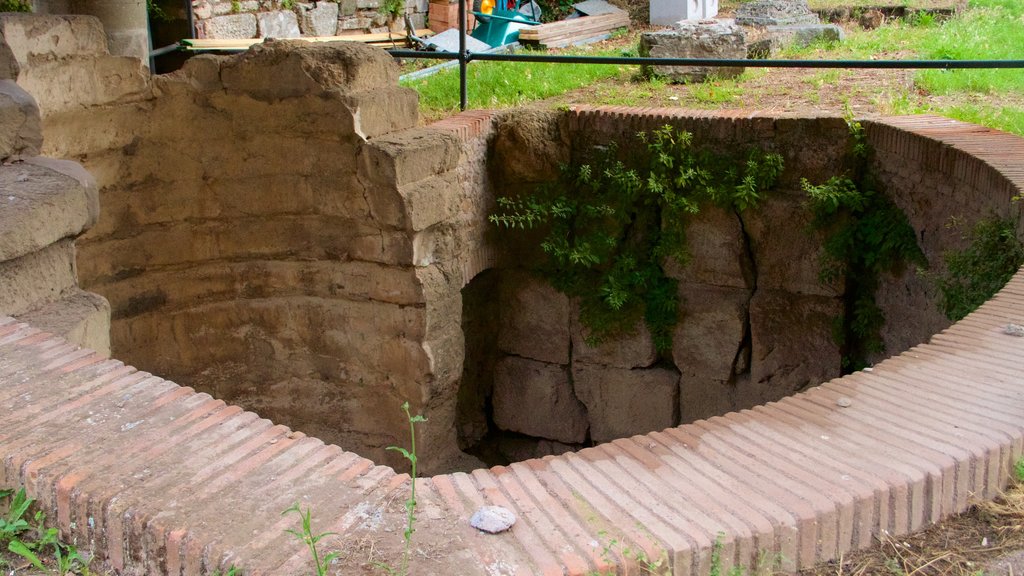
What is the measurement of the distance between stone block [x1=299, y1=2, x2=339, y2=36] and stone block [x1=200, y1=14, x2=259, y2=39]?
688 mm

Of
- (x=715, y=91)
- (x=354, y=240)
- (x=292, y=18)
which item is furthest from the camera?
(x=292, y=18)

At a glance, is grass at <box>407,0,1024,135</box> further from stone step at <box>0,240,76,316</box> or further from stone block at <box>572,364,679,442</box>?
stone step at <box>0,240,76,316</box>

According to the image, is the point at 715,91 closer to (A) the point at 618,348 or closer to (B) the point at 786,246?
(B) the point at 786,246

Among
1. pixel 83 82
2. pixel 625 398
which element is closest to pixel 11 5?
pixel 83 82

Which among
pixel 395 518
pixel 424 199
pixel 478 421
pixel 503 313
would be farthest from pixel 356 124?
pixel 395 518

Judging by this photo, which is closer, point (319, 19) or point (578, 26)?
point (319, 19)

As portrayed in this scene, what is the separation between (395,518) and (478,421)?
17.2ft

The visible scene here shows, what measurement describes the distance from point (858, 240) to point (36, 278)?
4.66m

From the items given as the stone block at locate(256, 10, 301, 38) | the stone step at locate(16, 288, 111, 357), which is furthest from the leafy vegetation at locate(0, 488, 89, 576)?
the stone block at locate(256, 10, 301, 38)

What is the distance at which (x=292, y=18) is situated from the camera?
10812 mm

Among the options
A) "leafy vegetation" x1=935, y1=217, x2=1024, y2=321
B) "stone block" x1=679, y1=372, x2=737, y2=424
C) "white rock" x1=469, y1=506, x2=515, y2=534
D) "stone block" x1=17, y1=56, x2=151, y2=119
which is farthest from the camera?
"stone block" x1=679, y1=372, x2=737, y2=424

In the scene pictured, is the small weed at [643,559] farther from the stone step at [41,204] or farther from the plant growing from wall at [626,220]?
the plant growing from wall at [626,220]

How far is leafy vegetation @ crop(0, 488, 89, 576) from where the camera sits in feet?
7.86

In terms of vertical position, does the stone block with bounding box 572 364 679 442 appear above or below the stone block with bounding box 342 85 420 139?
below
